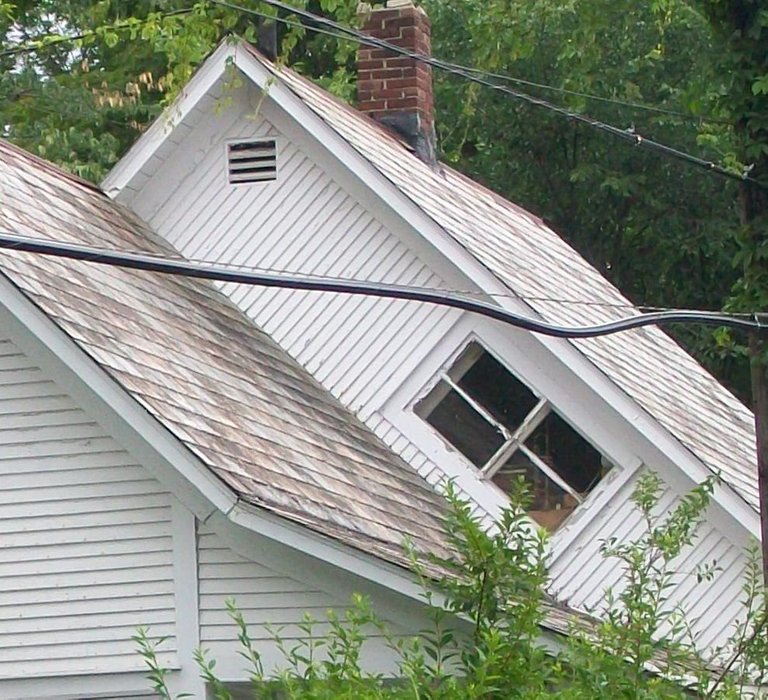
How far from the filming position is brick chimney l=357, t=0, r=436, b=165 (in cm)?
1574

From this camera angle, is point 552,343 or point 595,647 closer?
point 595,647

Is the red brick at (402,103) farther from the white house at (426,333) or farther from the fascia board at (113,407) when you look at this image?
the fascia board at (113,407)

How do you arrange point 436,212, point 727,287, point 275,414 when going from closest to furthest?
point 275,414 < point 436,212 < point 727,287

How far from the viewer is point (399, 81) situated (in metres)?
15.8

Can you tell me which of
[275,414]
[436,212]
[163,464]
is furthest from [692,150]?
[163,464]

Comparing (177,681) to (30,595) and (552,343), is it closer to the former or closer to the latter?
(30,595)

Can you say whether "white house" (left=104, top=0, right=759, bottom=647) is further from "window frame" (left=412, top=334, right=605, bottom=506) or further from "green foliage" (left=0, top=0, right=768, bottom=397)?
"green foliage" (left=0, top=0, right=768, bottom=397)

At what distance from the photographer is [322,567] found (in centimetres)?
938

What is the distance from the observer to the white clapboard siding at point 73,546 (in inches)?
372

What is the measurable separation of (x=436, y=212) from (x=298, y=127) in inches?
50.6

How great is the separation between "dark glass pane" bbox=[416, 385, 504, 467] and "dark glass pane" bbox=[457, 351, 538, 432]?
0.10 meters

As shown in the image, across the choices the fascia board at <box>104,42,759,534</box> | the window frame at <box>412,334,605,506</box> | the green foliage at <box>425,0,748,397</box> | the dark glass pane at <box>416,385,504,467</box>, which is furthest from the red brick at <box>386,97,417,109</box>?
the green foliage at <box>425,0,748,397</box>

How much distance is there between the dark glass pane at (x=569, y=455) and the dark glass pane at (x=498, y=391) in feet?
0.62

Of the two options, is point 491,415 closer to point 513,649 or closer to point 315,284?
point 315,284
